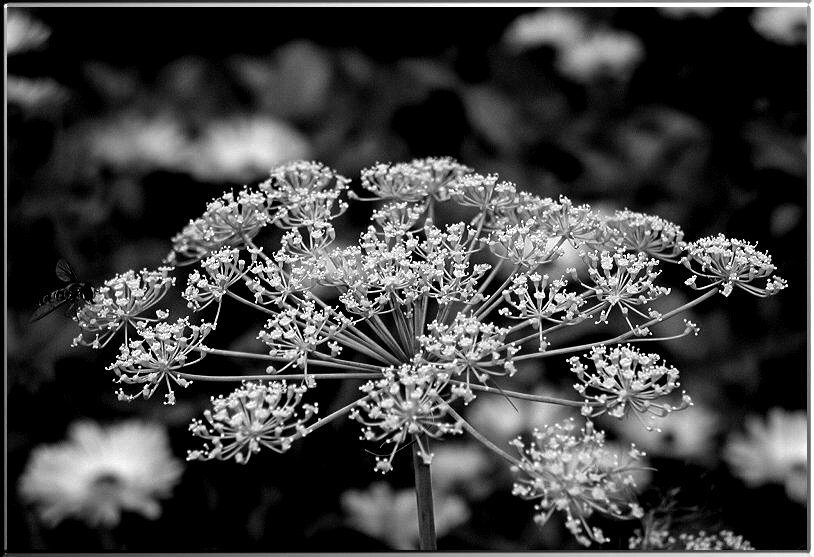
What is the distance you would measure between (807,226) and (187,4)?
1.21m

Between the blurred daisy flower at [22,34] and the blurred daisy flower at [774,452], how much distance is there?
1.46 meters

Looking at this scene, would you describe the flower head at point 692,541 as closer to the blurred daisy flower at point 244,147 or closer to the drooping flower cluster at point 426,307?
the drooping flower cluster at point 426,307

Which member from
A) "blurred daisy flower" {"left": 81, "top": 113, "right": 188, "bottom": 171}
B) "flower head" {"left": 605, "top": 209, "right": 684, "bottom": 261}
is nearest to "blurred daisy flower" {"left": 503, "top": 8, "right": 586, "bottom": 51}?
"flower head" {"left": 605, "top": 209, "right": 684, "bottom": 261}

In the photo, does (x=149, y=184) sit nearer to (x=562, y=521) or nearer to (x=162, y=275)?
(x=162, y=275)

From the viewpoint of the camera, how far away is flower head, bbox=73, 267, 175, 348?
128cm

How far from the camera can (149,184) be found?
1.52 m

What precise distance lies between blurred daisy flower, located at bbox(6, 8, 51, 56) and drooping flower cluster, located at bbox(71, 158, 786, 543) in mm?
458

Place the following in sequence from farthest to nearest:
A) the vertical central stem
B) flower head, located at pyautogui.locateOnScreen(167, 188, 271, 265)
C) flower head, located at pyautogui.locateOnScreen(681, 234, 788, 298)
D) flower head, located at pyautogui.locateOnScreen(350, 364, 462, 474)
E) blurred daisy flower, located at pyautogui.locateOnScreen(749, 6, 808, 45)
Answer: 1. blurred daisy flower, located at pyautogui.locateOnScreen(749, 6, 808, 45)
2. flower head, located at pyautogui.locateOnScreen(167, 188, 271, 265)
3. flower head, located at pyautogui.locateOnScreen(681, 234, 788, 298)
4. the vertical central stem
5. flower head, located at pyautogui.locateOnScreen(350, 364, 462, 474)

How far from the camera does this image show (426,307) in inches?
45.7

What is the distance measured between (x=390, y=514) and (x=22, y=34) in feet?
3.65

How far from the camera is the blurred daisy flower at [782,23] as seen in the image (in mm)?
1485

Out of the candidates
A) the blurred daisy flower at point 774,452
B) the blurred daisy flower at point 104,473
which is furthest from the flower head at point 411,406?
the blurred daisy flower at point 774,452

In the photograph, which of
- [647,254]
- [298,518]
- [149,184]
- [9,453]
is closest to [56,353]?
[9,453]

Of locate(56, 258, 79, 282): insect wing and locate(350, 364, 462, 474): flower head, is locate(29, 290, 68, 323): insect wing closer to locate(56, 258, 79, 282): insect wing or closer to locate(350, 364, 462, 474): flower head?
locate(56, 258, 79, 282): insect wing
